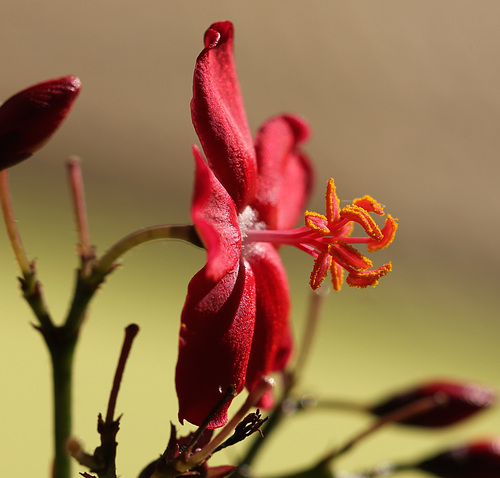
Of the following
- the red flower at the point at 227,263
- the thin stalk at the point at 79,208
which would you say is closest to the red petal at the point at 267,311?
the red flower at the point at 227,263

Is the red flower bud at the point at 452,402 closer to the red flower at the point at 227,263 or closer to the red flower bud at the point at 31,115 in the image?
the red flower at the point at 227,263

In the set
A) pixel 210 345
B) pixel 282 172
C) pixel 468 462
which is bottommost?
pixel 468 462

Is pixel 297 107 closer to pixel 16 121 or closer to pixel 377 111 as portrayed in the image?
pixel 377 111

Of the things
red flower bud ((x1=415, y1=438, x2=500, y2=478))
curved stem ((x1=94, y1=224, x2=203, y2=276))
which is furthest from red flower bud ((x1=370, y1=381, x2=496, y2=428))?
curved stem ((x1=94, y1=224, x2=203, y2=276))

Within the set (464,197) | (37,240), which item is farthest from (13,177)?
(464,197)

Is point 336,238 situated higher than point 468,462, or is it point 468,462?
point 336,238

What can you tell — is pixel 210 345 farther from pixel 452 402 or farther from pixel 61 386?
pixel 452 402

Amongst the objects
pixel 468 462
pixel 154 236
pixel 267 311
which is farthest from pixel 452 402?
pixel 154 236
